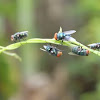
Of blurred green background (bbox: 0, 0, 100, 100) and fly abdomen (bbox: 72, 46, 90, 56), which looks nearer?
fly abdomen (bbox: 72, 46, 90, 56)

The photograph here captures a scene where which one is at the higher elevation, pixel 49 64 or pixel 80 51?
pixel 80 51

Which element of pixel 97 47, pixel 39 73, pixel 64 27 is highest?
pixel 64 27

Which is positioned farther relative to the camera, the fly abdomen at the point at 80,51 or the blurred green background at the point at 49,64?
the blurred green background at the point at 49,64

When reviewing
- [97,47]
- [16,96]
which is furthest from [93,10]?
[97,47]

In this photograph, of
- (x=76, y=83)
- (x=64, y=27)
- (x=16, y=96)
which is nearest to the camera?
(x=16, y=96)

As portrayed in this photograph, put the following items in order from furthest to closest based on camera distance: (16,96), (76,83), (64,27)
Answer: (64,27)
(76,83)
(16,96)

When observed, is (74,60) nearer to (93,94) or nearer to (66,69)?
(66,69)

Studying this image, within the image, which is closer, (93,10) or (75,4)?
(93,10)

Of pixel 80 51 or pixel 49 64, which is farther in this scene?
pixel 49 64
